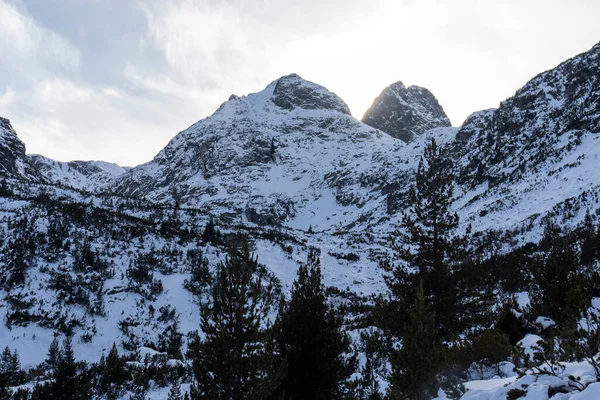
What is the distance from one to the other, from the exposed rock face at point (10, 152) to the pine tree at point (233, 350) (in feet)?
307

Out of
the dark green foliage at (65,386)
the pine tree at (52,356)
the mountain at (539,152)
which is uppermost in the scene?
the mountain at (539,152)

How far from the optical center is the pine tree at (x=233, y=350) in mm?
7246

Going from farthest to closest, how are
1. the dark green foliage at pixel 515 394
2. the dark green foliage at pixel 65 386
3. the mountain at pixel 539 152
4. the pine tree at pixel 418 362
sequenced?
the mountain at pixel 539 152 < the dark green foliage at pixel 65 386 < the pine tree at pixel 418 362 < the dark green foliage at pixel 515 394

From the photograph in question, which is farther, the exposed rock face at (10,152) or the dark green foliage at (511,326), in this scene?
the exposed rock face at (10,152)

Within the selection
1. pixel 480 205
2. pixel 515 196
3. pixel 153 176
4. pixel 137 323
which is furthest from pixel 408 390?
pixel 153 176

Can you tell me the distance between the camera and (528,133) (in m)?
88.7

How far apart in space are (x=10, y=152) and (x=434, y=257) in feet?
367

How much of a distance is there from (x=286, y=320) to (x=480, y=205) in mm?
69179

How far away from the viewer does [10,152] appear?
9156 cm

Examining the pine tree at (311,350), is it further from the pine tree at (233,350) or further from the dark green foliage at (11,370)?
the dark green foliage at (11,370)

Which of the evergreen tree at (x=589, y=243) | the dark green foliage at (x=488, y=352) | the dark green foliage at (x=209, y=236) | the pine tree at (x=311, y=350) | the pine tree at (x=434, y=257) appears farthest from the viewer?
the dark green foliage at (x=209, y=236)

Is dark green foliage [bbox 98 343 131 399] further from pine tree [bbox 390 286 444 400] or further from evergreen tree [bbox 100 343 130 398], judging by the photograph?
pine tree [bbox 390 286 444 400]

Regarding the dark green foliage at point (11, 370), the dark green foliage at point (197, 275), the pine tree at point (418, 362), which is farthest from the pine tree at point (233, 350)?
the dark green foliage at point (197, 275)

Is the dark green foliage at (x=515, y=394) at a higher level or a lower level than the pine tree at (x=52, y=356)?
lower
